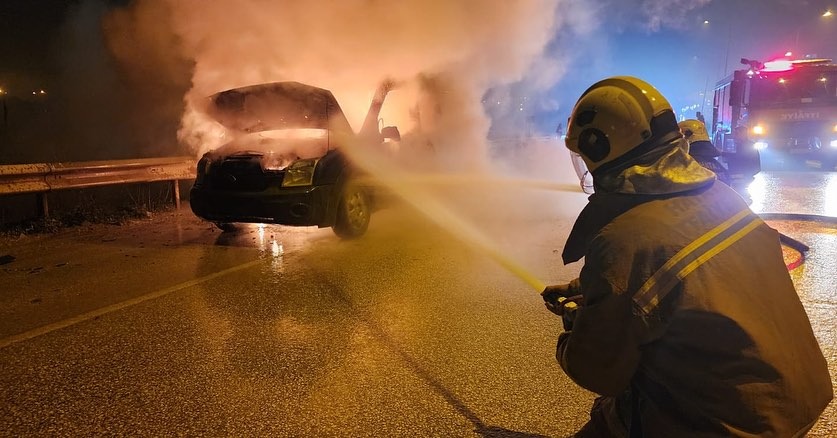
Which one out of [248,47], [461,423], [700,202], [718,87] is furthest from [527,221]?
[718,87]

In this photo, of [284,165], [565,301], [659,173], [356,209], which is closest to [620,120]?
[659,173]

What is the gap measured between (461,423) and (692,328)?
5.44 feet

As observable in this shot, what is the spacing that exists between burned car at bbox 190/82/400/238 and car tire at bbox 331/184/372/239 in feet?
0.04

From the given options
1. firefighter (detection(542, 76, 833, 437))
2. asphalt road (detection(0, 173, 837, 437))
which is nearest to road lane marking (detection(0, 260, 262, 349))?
asphalt road (detection(0, 173, 837, 437))

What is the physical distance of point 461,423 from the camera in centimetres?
270

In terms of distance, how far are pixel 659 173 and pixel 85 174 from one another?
9.00m

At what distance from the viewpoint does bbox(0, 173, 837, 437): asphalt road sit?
109 inches

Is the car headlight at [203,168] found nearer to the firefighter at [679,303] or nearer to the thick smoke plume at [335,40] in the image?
the thick smoke plume at [335,40]

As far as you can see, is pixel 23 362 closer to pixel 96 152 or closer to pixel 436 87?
pixel 436 87

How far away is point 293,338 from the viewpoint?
3.78 meters

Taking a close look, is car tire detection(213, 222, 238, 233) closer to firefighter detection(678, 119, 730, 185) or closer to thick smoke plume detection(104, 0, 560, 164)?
thick smoke plume detection(104, 0, 560, 164)

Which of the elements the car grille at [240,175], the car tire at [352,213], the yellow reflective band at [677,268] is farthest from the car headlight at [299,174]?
the yellow reflective band at [677,268]

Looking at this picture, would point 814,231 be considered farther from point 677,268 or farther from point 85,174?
point 85,174

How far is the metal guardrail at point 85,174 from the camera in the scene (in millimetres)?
7449
